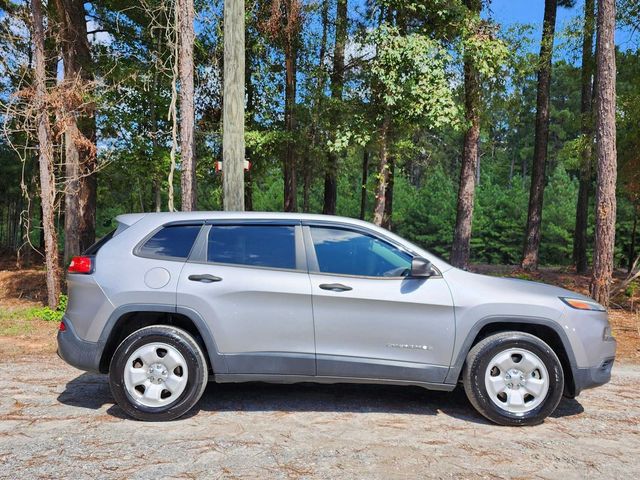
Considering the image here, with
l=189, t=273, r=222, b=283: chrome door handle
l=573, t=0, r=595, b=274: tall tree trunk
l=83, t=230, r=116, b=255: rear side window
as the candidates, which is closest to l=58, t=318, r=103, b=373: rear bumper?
l=83, t=230, r=116, b=255: rear side window

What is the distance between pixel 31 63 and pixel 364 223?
1140 centimetres

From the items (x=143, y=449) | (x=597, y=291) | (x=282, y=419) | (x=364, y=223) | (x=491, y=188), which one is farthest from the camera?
(x=491, y=188)

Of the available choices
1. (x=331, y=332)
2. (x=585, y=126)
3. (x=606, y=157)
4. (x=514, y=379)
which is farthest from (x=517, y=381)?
(x=585, y=126)

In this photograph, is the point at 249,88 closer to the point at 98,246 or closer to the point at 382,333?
the point at 98,246

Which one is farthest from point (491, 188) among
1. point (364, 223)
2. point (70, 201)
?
point (364, 223)

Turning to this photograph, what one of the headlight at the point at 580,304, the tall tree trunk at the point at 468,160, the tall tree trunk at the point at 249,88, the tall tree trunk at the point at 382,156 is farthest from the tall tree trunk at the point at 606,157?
the tall tree trunk at the point at 249,88

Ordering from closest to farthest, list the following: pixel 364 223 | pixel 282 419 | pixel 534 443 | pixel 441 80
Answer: pixel 534 443 → pixel 282 419 → pixel 364 223 → pixel 441 80

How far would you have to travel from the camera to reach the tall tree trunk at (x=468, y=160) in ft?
44.9

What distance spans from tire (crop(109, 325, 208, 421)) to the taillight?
29.1 inches

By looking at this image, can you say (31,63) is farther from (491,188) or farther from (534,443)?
(491,188)

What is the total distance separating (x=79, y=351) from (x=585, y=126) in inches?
689

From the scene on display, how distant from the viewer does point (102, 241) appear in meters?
4.67

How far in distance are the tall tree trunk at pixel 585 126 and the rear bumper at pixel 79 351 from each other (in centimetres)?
1446

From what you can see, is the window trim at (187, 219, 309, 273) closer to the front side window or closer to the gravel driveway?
the front side window
